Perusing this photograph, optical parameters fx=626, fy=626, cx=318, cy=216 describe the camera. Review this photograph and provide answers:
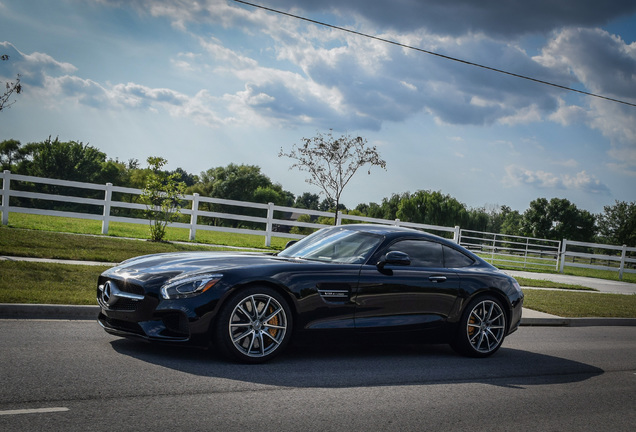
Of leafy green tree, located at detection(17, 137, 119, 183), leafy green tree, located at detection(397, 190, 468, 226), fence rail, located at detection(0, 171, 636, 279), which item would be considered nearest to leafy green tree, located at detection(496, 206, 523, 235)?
leafy green tree, located at detection(397, 190, 468, 226)

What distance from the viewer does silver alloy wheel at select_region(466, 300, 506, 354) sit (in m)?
7.70

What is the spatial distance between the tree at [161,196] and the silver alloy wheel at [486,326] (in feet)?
42.5

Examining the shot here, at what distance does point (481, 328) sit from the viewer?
7777 mm

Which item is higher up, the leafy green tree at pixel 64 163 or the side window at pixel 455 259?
the leafy green tree at pixel 64 163

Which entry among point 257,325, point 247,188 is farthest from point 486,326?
point 247,188

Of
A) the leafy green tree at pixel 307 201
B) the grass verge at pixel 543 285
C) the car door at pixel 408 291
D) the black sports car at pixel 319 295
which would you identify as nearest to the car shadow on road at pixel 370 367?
the black sports car at pixel 319 295

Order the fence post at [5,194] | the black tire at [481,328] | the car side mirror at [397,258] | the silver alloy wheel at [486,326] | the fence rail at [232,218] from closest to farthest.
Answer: the car side mirror at [397,258] → the black tire at [481,328] → the silver alloy wheel at [486,326] → the fence post at [5,194] → the fence rail at [232,218]

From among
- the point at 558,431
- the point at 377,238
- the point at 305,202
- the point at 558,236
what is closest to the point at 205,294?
the point at 377,238

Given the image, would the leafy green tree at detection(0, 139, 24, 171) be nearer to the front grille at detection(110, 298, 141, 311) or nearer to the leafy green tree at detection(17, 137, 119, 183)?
the leafy green tree at detection(17, 137, 119, 183)

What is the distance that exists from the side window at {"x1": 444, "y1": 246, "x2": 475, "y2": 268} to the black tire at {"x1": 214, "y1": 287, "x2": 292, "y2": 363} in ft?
8.05

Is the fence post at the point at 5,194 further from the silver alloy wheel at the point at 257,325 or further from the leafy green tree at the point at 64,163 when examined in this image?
the leafy green tree at the point at 64,163

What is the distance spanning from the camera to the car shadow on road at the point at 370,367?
5836 millimetres

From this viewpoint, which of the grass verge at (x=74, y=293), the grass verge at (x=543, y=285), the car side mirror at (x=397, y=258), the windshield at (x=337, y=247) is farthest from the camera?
the grass verge at (x=543, y=285)

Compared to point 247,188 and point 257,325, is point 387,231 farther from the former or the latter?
point 247,188
